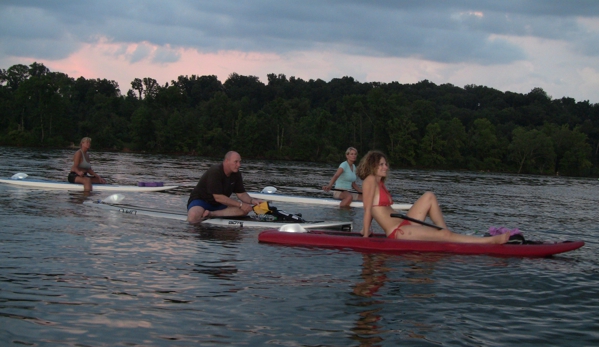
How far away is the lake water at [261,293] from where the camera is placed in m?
5.21

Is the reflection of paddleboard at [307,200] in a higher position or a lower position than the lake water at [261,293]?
higher

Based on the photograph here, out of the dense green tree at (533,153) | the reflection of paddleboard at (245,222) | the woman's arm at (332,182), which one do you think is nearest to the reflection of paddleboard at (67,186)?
the reflection of paddleboard at (245,222)

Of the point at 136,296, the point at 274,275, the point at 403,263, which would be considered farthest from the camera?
the point at 403,263

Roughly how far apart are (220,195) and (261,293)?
15.6ft

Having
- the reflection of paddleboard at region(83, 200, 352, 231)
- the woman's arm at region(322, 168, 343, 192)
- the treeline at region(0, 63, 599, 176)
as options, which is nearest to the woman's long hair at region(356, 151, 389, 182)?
the reflection of paddleboard at region(83, 200, 352, 231)

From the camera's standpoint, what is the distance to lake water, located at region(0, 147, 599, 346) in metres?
5.21

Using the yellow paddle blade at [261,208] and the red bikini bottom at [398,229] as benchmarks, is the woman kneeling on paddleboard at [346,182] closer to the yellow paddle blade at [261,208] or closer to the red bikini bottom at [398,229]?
the yellow paddle blade at [261,208]

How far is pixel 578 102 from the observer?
117 metres

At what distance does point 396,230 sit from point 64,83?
4385 inches

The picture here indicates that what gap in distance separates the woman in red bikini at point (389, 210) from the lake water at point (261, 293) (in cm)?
33

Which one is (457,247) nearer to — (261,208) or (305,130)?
(261,208)

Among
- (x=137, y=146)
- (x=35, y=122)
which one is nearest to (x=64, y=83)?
(x=35, y=122)

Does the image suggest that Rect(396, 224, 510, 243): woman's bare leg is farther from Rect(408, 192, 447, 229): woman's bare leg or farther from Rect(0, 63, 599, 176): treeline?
Rect(0, 63, 599, 176): treeline

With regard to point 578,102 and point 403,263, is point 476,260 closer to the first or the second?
point 403,263
